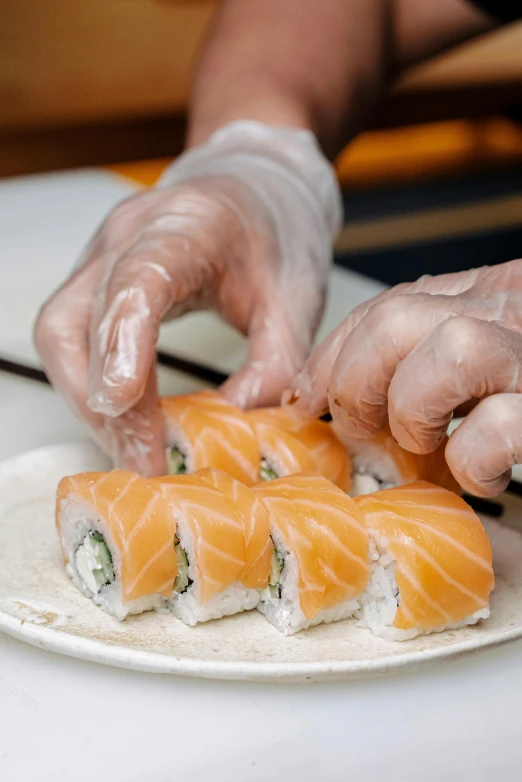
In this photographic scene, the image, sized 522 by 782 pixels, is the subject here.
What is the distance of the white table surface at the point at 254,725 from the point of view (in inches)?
35.2

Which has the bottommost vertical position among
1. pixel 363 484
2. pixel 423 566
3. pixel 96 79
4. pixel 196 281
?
pixel 96 79

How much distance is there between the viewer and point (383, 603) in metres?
1.11

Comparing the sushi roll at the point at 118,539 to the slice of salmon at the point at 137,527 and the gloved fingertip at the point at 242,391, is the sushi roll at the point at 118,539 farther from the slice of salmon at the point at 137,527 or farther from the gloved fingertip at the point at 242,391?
the gloved fingertip at the point at 242,391

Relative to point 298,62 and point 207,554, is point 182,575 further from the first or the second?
point 298,62

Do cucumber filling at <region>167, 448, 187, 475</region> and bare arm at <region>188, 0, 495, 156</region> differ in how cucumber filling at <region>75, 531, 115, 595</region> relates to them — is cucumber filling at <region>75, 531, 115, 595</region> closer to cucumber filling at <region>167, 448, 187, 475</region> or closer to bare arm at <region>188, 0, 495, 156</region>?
cucumber filling at <region>167, 448, 187, 475</region>

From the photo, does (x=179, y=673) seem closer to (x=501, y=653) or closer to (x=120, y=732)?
(x=120, y=732)

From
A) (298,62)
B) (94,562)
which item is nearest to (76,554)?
(94,562)

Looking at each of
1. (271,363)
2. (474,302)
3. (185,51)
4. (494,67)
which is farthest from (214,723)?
(494,67)

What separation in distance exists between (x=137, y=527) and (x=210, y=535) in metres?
0.08

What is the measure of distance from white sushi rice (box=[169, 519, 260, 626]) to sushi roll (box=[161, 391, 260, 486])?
0.64 ft

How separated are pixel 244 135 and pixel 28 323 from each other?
24.3 inches

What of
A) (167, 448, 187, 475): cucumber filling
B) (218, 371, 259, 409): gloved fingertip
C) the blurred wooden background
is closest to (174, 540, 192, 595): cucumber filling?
(167, 448, 187, 475): cucumber filling

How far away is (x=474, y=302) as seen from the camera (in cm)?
107

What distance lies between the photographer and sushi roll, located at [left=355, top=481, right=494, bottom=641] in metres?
1.06
